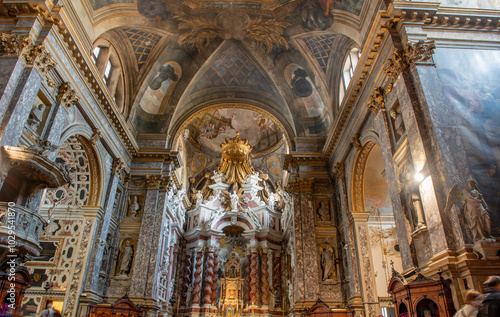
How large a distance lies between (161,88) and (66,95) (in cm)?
768

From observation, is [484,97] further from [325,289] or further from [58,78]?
[58,78]

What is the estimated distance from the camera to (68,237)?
44.7 feet

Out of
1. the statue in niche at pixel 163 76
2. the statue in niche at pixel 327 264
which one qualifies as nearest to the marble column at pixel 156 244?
the statue in niche at pixel 163 76

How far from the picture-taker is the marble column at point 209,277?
21372 millimetres

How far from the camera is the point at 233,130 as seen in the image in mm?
26734

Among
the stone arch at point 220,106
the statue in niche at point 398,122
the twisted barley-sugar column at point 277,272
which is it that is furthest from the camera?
the twisted barley-sugar column at point 277,272

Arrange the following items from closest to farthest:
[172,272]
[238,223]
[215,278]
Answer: [172,272] < [215,278] < [238,223]

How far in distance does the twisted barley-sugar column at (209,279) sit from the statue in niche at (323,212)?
343 inches

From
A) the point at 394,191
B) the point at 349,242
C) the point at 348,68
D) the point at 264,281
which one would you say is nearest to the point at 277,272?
the point at 264,281

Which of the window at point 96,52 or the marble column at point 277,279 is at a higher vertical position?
the window at point 96,52

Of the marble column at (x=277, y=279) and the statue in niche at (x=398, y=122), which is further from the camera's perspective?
the marble column at (x=277, y=279)

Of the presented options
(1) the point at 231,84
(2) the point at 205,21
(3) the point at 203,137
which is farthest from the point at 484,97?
(3) the point at 203,137

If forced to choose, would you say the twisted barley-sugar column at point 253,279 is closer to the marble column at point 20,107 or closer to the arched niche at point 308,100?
the arched niche at point 308,100

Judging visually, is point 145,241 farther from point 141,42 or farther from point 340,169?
point 340,169
